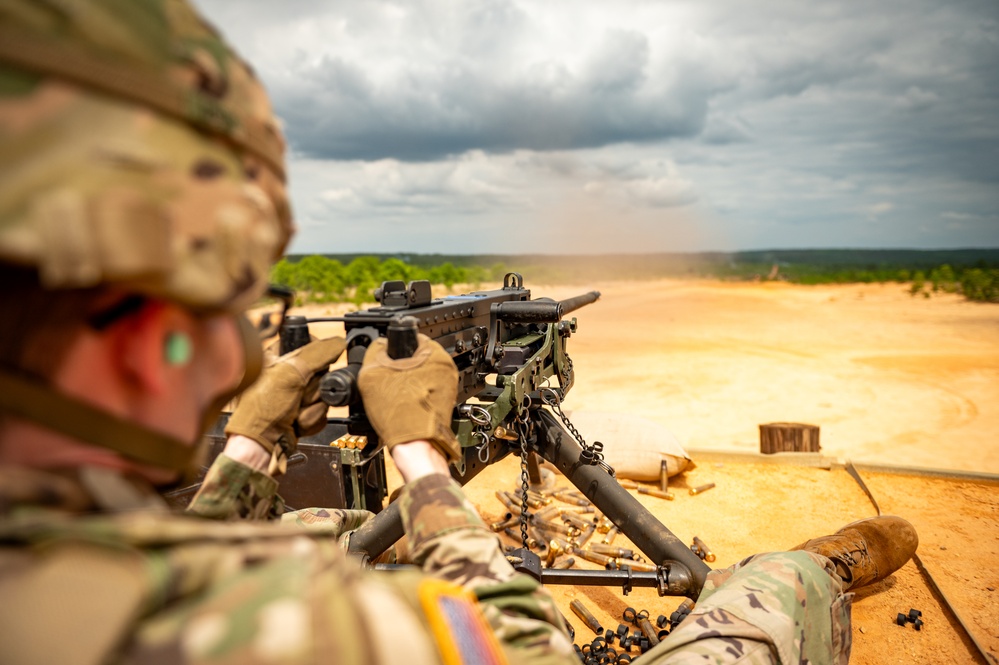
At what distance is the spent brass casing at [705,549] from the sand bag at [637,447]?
1.29 metres

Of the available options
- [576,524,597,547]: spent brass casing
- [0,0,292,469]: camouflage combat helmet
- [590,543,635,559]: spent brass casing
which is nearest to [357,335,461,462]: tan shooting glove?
[0,0,292,469]: camouflage combat helmet

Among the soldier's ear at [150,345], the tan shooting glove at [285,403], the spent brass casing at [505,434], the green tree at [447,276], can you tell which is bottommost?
the spent brass casing at [505,434]

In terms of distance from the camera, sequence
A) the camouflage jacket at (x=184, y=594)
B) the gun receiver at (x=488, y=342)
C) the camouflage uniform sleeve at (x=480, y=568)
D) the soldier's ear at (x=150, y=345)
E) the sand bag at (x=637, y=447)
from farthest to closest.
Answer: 1. the sand bag at (x=637, y=447)
2. the gun receiver at (x=488, y=342)
3. the camouflage uniform sleeve at (x=480, y=568)
4. the soldier's ear at (x=150, y=345)
5. the camouflage jacket at (x=184, y=594)

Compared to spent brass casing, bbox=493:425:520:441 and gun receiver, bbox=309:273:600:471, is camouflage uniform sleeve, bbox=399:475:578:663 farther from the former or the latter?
spent brass casing, bbox=493:425:520:441

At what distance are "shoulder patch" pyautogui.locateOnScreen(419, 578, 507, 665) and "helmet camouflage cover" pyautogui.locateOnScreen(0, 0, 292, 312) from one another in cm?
69

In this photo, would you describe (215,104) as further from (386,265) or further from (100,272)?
(386,265)

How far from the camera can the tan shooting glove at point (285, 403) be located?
2.31 m

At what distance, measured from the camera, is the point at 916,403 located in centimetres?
1059

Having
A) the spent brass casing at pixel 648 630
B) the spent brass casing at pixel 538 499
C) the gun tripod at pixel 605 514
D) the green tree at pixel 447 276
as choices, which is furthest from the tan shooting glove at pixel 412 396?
the green tree at pixel 447 276

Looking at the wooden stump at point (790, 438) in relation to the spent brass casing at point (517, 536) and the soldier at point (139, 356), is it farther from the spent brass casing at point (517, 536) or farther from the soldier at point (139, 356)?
the soldier at point (139, 356)

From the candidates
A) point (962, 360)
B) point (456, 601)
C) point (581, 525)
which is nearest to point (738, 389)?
point (962, 360)

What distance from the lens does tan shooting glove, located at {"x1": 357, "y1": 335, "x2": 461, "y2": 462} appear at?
2064 millimetres

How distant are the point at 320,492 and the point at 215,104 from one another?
469 cm

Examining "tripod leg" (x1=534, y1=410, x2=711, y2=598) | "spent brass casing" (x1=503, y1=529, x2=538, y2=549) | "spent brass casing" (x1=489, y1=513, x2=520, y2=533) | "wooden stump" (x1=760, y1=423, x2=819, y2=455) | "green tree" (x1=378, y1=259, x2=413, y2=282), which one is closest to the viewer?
"tripod leg" (x1=534, y1=410, x2=711, y2=598)
